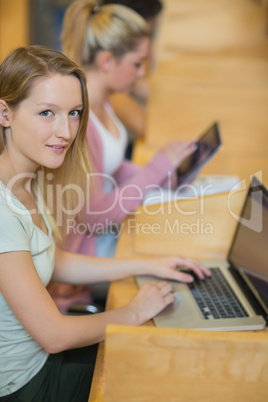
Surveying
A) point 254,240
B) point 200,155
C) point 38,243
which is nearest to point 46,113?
point 38,243

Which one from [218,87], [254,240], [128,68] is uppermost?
[128,68]

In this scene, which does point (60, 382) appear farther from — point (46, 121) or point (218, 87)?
point (218, 87)

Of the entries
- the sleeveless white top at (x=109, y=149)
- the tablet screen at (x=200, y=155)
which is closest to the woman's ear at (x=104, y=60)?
the sleeveless white top at (x=109, y=149)

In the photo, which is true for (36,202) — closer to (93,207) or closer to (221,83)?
(93,207)

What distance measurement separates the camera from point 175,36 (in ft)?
8.77

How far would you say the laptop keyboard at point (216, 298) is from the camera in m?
1.04

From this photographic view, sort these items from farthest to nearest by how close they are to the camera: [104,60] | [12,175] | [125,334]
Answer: [104,60]
[12,175]
[125,334]

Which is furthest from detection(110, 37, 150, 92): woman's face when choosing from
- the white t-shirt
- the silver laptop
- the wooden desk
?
the white t-shirt

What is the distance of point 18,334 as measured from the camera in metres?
0.99

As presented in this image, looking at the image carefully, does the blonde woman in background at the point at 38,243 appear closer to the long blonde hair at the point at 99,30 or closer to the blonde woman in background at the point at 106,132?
the blonde woman in background at the point at 106,132

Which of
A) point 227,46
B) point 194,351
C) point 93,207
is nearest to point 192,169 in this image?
point 93,207

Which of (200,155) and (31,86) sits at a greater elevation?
(31,86)

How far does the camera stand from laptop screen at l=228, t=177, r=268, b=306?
3.51 feet

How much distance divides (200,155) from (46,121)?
2.33 feet
